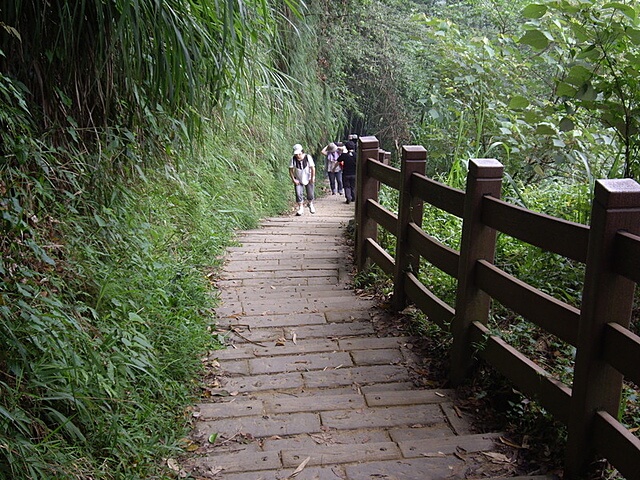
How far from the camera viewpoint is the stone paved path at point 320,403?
284cm

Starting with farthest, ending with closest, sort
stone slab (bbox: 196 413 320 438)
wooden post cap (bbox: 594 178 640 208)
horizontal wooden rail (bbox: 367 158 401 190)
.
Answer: horizontal wooden rail (bbox: 367 158 401 190)
stone slab (bbox: 196 413 320 438)
wooden post cap (bbox: 594 178 640 208)

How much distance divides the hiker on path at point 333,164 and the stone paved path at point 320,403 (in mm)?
11064

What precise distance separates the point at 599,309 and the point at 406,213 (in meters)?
2.50

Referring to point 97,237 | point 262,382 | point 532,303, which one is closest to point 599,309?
point 532,303

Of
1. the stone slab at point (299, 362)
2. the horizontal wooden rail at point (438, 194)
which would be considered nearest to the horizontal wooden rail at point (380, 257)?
the horizontal wooden rail at point (438, 194)

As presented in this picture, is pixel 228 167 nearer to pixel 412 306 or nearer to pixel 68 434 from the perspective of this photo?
pixel 412 306

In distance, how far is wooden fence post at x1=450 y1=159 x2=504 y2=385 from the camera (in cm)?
347

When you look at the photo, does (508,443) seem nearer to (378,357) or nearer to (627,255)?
(627,255)

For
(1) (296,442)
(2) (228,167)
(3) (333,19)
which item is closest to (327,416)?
(1) (296,442)

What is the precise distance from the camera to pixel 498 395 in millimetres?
3406

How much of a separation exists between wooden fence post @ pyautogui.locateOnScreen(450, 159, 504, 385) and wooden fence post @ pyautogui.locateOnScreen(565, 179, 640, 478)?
3.46 ft

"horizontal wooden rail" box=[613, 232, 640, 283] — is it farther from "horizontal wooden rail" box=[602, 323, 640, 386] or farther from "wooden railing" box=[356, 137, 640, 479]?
"horizontal wooden rail" box=[602, 323, 640, 386]

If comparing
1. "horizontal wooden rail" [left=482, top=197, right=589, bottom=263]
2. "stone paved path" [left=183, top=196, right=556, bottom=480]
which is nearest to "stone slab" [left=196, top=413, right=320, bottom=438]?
"stone paved path" [left=183, top=196, right=556, bottom=480]

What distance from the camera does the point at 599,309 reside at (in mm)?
2389
